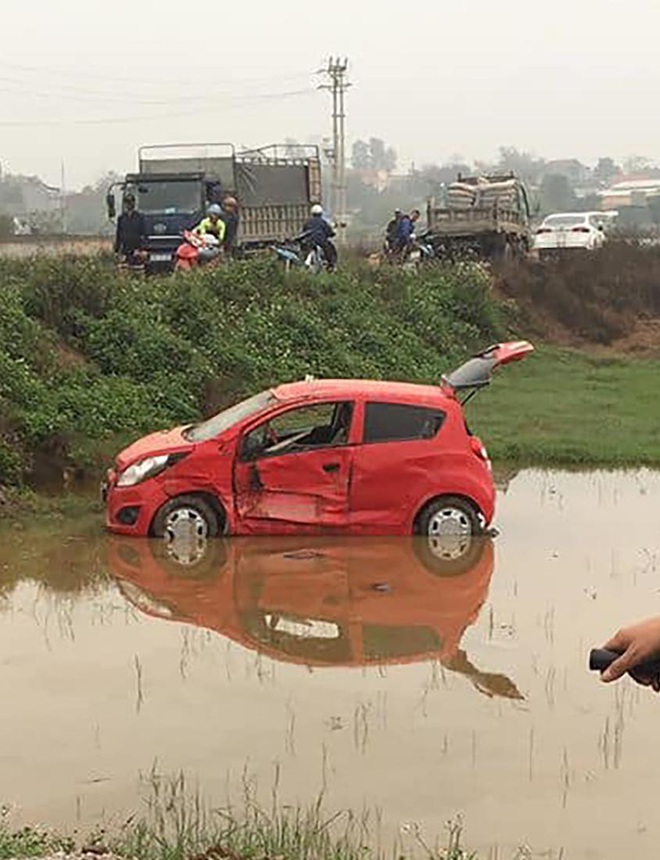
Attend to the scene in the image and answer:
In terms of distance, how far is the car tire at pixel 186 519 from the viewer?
1381 cm

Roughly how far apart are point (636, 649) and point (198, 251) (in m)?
24.0

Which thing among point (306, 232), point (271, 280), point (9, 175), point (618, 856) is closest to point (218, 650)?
point (618, 856)

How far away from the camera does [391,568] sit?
13078 millimetres

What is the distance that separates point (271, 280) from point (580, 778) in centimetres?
1875

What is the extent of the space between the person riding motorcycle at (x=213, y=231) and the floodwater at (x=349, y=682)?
12.7m

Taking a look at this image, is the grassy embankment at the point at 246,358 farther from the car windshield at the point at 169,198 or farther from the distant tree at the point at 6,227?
the distant tree at the point at 6,227

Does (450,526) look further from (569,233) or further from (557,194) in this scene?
(557,194)

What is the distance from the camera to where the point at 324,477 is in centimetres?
1401

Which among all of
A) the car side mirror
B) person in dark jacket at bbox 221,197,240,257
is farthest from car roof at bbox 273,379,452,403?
the car side mirror

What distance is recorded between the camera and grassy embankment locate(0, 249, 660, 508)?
18422 millimetres

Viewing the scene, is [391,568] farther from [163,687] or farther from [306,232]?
[306,232]

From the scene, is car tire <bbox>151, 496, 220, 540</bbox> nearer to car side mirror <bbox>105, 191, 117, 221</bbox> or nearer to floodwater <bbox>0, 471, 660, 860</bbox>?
floodwater <bbox>0, 471, 660, 860</bbox>

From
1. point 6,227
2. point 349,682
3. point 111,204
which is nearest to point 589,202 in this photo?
point 6,227

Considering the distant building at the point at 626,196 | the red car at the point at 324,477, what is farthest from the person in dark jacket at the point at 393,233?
the distant building at the point at 626,196
